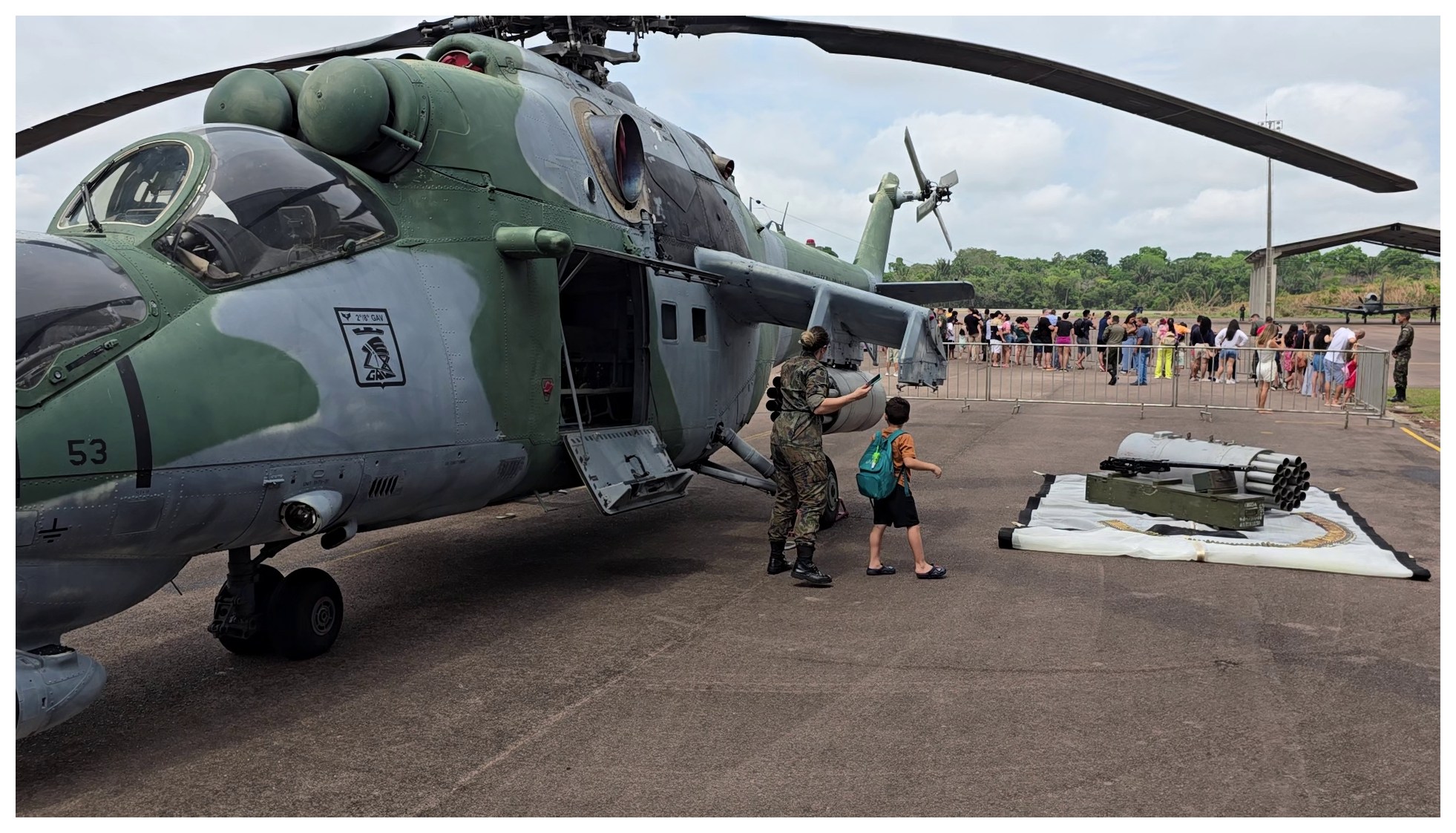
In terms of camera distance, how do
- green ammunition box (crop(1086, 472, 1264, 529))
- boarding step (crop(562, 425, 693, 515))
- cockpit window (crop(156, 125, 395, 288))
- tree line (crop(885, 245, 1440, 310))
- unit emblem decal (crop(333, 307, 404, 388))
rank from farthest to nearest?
tree line (crop(885, 245, 1440, 310)) → green ammunition box (crop(1086, 472, 1264, 529)) → boarding step (crop(562, 425, 693, 515)) → unit emblem decal (crop(333, 307, 404, 388)) → cockpit window (crop(156, 125, 395, 288))

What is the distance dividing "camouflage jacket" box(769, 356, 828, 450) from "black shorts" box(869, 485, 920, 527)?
65cm

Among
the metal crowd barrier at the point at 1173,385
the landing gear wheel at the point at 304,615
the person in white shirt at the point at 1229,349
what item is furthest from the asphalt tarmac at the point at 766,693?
the person in white shirt at the point at 1229,349

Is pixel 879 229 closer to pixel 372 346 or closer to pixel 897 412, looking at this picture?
pixel 897 412

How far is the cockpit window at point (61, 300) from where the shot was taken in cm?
450

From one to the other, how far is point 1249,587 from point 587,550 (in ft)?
16.8

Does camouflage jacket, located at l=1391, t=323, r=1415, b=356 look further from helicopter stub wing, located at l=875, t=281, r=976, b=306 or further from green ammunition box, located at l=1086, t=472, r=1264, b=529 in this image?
A: green ammunition box, located at l=1086, t=472, r=1264, b=529

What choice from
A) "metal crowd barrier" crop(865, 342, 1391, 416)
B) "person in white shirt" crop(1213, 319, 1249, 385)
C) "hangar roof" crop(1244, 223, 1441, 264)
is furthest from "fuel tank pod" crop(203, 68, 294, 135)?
"hangar roof" crop(1244, 223, 1441, 264)

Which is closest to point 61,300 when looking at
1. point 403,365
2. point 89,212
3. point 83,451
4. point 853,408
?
point 83,451

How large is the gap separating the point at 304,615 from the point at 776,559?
139 inches

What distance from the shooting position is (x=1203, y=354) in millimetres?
22078

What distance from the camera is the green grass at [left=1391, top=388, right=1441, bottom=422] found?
19.9 meters

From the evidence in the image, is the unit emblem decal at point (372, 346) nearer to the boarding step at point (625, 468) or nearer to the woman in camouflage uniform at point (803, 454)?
the boarding step at point (625, 468)

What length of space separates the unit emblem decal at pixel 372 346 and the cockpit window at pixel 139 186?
100 centimetres

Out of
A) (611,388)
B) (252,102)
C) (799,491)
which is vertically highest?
(252,102)
